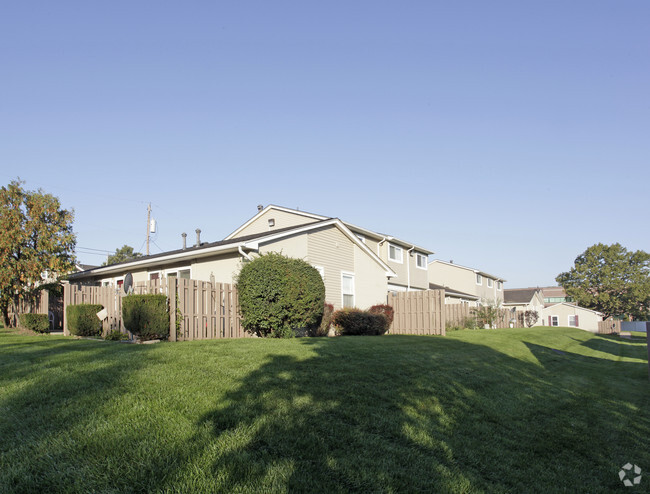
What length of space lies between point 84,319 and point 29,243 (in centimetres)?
971

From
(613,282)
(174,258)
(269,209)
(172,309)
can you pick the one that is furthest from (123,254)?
(613,282)

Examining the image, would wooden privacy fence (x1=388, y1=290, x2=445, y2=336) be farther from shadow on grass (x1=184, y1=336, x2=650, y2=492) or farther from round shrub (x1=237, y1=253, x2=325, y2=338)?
shadow on grass (x1=184, y1=336, x2=650, y2=492)

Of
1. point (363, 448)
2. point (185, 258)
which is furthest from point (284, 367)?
point (185, 258)

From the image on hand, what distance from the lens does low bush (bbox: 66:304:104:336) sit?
1417cm

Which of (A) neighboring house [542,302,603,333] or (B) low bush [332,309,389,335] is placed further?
(A) neighboring house [542,302,603,333]

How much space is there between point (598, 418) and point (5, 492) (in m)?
7.67

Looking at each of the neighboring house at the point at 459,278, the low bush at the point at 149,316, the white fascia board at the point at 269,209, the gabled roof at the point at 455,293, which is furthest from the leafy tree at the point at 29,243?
the neighboring house at the point at 459,278

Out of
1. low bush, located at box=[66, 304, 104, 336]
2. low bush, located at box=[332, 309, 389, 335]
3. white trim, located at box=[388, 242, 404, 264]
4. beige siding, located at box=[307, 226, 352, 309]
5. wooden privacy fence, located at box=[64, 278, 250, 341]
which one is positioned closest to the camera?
wooden privacy fence, located at box=[64, 278, 250, 341]

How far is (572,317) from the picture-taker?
59188 mm

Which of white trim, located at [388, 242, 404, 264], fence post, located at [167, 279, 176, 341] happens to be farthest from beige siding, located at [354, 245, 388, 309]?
fence post, located at [167, 279, 176, 341]

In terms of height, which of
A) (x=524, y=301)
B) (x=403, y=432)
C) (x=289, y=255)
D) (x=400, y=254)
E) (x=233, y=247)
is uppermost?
(x=400, y=254)

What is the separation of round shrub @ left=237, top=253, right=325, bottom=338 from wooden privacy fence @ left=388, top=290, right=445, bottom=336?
23.4 ft

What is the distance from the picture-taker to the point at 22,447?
3.90m

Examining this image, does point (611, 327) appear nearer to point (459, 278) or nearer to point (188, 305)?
point (459, 278)
